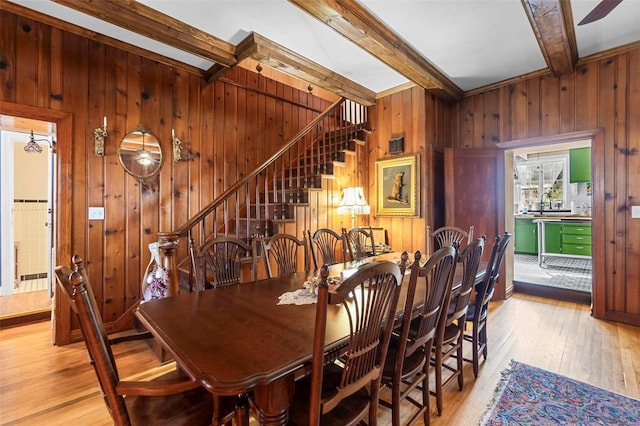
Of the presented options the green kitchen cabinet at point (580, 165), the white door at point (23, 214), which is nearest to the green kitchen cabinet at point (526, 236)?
the green kitchen cabinet at point (580, 165)

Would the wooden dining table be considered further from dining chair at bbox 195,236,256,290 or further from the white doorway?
the white doorway

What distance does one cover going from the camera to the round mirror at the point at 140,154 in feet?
10.2

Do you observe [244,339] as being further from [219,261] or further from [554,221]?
[554,221]

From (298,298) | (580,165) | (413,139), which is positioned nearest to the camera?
(298,298)

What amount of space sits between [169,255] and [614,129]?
4.74 metres

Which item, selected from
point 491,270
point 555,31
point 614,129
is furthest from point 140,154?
point 614,129

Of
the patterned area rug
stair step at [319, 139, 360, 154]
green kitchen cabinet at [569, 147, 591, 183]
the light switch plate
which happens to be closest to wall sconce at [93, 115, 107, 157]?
the light switch plate

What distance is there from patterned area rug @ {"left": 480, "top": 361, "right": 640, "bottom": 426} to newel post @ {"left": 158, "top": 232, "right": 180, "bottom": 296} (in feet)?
8.16

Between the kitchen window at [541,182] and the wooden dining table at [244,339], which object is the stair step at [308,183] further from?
the kitchen window at [541,182]

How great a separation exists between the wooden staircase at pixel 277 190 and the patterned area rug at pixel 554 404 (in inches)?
90.3

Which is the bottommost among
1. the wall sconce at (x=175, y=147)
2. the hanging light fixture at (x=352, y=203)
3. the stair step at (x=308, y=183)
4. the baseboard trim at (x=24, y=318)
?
the baseboard trim at (x=24, y=318)

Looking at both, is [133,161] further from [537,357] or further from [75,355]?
[537,357]

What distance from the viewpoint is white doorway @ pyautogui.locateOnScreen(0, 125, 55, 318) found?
150 inches

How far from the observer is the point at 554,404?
1.89 m
